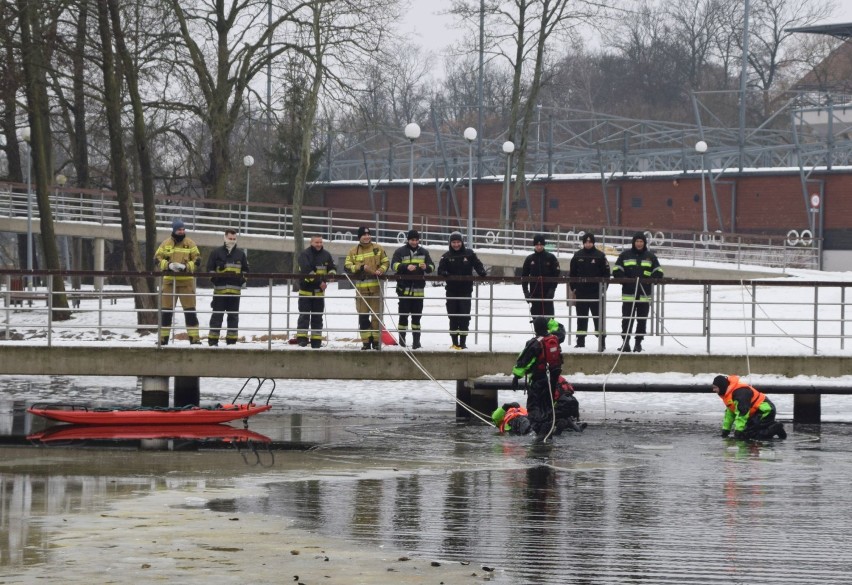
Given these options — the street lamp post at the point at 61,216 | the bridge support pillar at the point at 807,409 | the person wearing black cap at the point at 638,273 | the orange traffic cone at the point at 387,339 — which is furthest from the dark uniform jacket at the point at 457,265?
the street lamp post at the point at 61,216

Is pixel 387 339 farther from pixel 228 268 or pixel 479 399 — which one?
pixel 228 268

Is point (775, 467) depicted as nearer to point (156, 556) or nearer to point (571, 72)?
point (156, 556)

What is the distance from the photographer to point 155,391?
20.8 metres

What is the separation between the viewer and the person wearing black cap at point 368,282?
20516mm

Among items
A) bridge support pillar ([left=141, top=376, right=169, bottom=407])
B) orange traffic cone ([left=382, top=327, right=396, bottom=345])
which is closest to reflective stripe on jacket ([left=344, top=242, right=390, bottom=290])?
orange traffic cone ([left=382, top=327, right=396, bottom=345])

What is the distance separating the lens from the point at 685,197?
5997 cm

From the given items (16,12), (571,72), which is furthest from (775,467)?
(571,72)

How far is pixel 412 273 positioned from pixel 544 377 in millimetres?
3609

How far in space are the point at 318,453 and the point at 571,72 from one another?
90.3m

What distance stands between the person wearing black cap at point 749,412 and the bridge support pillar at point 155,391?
25.9 ft

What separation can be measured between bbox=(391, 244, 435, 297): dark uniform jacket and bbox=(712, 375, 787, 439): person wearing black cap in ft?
16.0

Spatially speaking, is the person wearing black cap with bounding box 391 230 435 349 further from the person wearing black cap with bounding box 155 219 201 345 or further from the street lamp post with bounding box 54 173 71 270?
the street lamp post with bounding box 54 173 71 270

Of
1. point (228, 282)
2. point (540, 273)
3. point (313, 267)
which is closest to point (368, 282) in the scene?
point (313, 267)

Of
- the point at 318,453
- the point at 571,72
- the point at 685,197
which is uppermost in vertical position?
the point at 571,72
